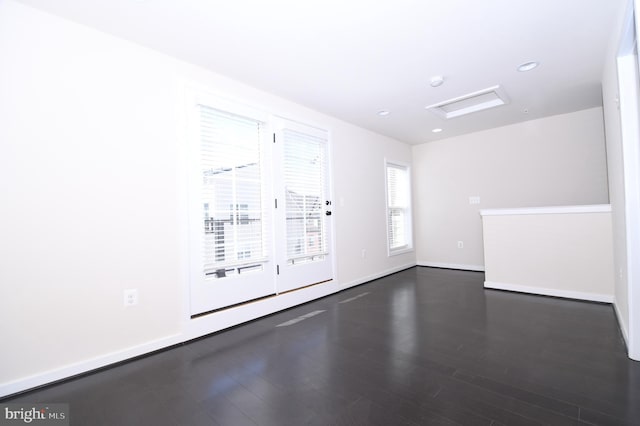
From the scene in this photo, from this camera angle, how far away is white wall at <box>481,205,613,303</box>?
3.23m

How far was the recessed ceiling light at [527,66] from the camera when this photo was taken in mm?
2867

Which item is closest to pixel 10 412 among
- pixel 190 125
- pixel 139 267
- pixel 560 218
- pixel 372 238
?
pixel 139 267

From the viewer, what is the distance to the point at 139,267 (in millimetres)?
2299

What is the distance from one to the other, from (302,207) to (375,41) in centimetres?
199

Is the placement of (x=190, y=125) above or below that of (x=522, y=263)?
above

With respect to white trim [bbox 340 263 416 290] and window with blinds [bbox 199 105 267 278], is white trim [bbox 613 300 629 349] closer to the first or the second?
white trim [bbox 340 263 416 290]

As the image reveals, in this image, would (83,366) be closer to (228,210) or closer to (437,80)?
(228,210)

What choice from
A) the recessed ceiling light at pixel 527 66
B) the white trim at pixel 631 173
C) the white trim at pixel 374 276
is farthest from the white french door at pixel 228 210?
the white trim at pixel 631 173

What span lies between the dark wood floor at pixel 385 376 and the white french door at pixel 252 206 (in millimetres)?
557

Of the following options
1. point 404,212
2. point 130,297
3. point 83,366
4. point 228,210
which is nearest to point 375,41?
point 228,210

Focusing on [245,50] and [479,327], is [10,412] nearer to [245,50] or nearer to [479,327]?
[245,50]

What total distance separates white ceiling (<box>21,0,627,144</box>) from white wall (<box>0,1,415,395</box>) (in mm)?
283

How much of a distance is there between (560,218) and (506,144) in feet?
6.35

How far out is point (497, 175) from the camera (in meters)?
5.04
